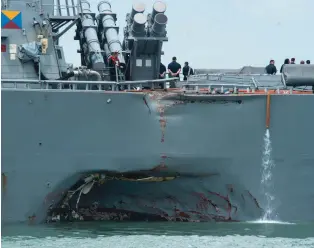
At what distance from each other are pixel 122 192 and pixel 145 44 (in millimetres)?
5266

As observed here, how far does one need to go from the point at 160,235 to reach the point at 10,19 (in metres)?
6.99

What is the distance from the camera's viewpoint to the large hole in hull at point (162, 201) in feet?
55.4

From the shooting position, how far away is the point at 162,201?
17.2 m

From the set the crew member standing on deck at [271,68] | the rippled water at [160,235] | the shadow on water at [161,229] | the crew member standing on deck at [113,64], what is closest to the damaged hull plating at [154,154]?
the shadow on water at [161,229]

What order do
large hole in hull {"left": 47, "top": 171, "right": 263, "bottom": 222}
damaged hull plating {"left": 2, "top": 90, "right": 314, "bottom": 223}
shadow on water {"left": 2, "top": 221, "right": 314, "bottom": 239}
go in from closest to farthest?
shadow on water {"left": 2, "top": 221, "right": 314, "bottom": 239} → damaged hull plating {"left": 2, "top": 90, "right": 314, "bottom": 223} → large hole in hull {"left": 47, "top": 171, "right": 263, "bottom": 222}

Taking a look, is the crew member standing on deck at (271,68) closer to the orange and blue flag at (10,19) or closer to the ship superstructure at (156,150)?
the ship superstructure at (156,150)

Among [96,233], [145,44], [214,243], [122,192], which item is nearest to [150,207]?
[122,192]

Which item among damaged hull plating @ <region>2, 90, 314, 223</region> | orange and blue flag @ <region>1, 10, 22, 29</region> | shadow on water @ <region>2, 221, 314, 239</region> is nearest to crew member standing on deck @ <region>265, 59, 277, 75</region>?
damaged hull plating @ <region>2, 90, 314, 223</region>

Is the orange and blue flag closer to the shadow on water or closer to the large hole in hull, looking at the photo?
the large hole in hull

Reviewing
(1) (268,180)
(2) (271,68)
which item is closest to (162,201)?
(1) (268,180)

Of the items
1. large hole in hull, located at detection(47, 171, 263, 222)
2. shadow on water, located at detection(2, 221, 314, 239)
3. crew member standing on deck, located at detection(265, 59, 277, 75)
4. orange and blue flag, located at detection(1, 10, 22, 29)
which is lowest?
shadow on water, located at detection(2, 221, 314, 239)

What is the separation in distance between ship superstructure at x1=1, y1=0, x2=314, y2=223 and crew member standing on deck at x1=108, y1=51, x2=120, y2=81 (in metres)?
1.50

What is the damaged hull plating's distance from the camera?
16.3m

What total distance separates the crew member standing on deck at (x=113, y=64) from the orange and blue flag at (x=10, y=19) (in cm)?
267
